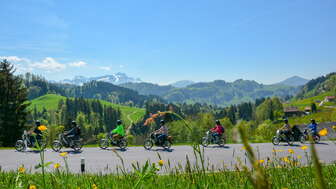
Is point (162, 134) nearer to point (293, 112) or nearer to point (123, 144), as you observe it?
point (123, 144)

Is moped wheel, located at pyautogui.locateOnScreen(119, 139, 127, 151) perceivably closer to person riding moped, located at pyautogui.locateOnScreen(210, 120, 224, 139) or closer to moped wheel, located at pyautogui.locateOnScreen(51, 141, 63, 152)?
moped wheel, located at pyautogui.locateOnScreen(51, 141, 63, 152)

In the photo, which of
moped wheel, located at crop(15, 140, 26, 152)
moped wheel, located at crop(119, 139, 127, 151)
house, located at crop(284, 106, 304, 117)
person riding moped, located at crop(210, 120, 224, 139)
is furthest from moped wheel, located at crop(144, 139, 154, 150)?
house, located at crop(284, 106, 304, 117)

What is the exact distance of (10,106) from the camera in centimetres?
3950

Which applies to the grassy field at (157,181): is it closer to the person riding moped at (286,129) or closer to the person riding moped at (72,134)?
the person riding moped at (72,134)

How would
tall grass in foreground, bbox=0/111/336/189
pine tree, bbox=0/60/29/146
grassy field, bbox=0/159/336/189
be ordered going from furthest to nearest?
pine tree, bbox=0/60/29/146, grassy field, bbox=0/159/336/189, tall grass in foreground, bbox=0/111/336/189

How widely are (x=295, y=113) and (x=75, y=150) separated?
660 feet

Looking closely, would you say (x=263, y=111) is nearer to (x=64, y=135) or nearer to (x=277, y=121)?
(x=277, y=121)

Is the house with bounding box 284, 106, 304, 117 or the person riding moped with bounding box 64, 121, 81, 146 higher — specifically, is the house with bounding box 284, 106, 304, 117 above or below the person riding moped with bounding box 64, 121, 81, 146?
above

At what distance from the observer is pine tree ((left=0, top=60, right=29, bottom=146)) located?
38.1 m

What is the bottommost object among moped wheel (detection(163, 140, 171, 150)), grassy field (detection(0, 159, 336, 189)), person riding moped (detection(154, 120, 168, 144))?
moped wheel (detection(163, 140, 171, 150))

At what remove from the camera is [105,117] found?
628ft

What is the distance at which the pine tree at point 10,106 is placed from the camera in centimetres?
3809

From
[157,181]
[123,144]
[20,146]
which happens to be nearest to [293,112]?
[123,144]

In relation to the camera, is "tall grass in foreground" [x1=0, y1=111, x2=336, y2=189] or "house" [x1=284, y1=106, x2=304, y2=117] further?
"house" [x1=284, y1=106, x2=304, y2=117]
